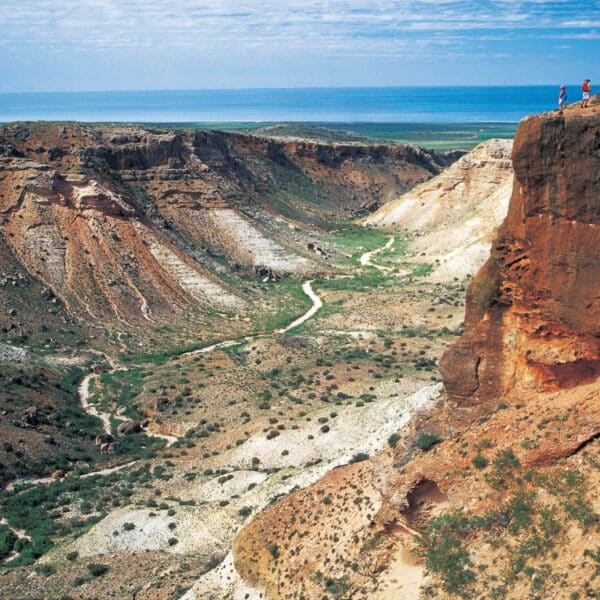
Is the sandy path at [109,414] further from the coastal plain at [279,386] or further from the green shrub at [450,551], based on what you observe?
the green shrub at [450,551]

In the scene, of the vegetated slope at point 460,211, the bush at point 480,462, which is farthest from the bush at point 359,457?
the vegetated slope at point 460,211

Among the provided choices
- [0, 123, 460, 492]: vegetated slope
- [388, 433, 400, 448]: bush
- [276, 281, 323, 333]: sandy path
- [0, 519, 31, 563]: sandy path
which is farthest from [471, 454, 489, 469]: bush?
[276, 281, 323, 333]: sandy path

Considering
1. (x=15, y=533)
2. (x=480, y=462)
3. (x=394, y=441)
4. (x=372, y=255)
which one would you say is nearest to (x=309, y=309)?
(x=372, y=255)

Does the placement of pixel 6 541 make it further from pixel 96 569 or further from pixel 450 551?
pixel 450 551

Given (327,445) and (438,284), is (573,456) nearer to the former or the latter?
(327,445)

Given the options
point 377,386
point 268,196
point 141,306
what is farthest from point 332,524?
point 268,196

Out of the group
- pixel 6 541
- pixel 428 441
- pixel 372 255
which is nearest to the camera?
pixel 428 441

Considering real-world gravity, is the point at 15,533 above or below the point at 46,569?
below
